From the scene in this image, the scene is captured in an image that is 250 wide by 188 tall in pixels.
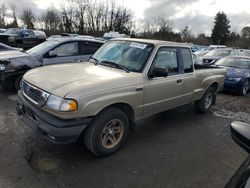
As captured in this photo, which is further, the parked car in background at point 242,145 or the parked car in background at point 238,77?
the parked car in background at point 238,77

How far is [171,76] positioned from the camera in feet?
14.5

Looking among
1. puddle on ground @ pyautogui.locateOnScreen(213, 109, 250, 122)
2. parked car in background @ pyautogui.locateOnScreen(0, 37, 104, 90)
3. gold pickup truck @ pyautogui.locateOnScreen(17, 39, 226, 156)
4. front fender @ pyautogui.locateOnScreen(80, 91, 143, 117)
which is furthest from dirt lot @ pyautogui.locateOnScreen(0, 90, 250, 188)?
parked car in background @ pyautogui.locateOnScreen(0, 37, 104, 90)

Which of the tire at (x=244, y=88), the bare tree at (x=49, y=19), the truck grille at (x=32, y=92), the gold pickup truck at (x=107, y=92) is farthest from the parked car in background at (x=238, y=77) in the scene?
the bare tree at (x=49, y=19)

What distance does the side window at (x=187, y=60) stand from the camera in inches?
191

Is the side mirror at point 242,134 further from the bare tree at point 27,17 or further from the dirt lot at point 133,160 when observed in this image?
the bare tree at point 27,17

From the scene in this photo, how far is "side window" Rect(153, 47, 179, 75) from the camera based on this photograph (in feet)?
13.7

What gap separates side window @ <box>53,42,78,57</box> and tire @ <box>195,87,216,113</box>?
417 cm

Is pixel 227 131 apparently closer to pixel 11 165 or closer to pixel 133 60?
pixel 133 60

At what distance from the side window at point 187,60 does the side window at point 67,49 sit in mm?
3789

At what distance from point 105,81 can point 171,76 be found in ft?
5.43

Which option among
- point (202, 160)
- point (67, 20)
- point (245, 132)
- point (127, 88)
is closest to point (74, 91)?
point (127, 88)

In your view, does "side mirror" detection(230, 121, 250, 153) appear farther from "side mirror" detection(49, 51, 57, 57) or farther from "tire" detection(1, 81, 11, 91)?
"tire" detection(1, 81, 11, 91)

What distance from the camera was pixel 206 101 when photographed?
6.10 m

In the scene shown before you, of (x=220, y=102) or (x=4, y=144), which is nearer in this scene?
(x=4, y=144)
